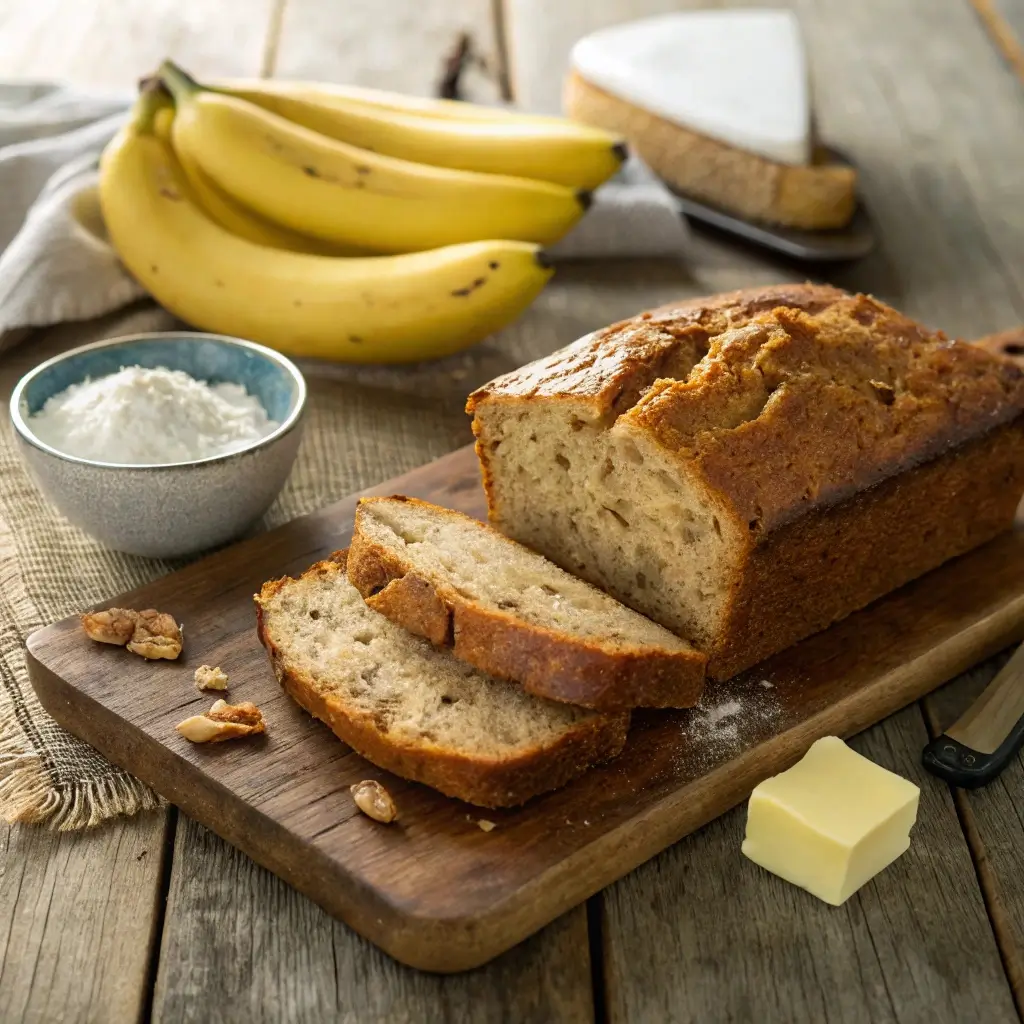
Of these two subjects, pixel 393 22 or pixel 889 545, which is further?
pixel 393 22

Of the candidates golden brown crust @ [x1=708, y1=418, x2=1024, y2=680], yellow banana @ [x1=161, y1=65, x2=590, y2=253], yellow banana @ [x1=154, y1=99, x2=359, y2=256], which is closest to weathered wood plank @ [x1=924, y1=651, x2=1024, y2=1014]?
golden brown crust @ [x1=708, y1=418, x2=1024, y2=680]

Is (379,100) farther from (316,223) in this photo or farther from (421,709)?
(421,709)

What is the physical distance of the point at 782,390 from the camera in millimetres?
2371

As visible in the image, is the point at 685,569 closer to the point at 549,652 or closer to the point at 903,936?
the point at 549,652

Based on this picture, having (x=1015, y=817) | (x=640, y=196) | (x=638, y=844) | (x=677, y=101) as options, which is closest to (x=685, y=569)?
(x=638, y=844)

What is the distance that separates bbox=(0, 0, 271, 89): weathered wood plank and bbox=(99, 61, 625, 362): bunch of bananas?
1.51m

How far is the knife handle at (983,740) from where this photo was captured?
2.22 meters

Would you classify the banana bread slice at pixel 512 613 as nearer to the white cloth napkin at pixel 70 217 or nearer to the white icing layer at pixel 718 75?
the white cloth napkin at pixel 70 217

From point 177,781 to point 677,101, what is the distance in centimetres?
298

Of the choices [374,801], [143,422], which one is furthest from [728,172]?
[374,801]

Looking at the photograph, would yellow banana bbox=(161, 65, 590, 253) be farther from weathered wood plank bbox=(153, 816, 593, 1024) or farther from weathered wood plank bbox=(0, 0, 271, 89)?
weathered wood plank bbox=(153, 816, 593, 1024)

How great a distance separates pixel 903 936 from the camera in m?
1.94

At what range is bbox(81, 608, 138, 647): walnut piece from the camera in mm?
2322

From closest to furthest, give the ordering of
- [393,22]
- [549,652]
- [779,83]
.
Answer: [549,652]
[779,83]
[393,22]
